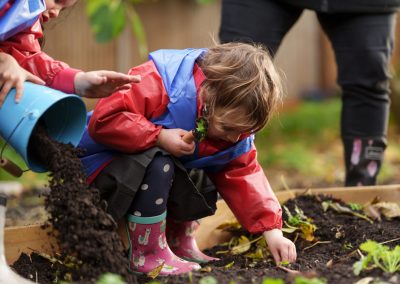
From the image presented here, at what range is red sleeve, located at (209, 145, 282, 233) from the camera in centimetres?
286

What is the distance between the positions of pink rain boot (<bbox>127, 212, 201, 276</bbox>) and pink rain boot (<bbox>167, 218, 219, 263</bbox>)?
0.29 m

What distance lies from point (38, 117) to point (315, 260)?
120 centimetres

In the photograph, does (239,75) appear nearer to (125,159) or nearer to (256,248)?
(125,159)

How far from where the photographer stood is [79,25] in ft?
27.0

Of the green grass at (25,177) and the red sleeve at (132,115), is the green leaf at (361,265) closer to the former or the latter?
the red sleeve at (132,115)

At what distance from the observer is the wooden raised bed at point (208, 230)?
2.85m

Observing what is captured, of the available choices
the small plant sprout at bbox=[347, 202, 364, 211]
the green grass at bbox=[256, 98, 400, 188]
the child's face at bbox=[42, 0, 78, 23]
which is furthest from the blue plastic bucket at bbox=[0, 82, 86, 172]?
the green grass at bbox=[256, 98, 400, 188]

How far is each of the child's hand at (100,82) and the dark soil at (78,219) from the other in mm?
223

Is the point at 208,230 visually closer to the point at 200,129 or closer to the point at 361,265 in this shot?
the point at 200,129

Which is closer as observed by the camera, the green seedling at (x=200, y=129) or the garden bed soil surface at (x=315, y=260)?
the garden bed soil surface at (x=315, y=260)

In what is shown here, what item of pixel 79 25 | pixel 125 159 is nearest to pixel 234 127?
pixel 125 159

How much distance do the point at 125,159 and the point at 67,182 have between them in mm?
450

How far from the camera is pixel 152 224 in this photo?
2.70m

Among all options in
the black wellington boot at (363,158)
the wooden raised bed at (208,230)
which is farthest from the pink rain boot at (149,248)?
the black wellington boot at (363,158)
